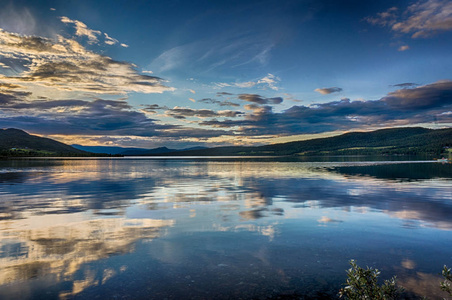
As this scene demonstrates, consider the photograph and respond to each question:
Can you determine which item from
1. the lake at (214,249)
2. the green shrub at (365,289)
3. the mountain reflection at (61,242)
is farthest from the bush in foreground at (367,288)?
the mountain reflection at (61,242)

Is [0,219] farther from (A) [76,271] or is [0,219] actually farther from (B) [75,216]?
(A) [76,271]

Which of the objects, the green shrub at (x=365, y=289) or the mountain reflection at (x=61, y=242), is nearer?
the green shrub at (x=365, y=289)

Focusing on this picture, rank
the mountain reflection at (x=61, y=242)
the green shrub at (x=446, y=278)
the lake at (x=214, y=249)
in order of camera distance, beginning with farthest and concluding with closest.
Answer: the mountain reflection at (x=61, y=242) < the lake at (x=214, y=249) < the green shrub at (x=446, y=278)

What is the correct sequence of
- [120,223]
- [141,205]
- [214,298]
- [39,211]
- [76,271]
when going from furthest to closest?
[141,205] → [39,211] → [120,223] → [76,271] → [214,298]

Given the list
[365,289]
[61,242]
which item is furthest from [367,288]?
[61,242]

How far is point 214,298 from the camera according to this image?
8656mm

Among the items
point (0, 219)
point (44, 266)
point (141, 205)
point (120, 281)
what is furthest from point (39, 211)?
point (120, 281)

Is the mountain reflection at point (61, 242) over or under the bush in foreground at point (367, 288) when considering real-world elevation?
under

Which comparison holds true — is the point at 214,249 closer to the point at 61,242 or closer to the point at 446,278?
the point at 61,242

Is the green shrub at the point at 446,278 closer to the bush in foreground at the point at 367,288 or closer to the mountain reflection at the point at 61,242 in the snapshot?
the bush in foreground at the point at 367,288

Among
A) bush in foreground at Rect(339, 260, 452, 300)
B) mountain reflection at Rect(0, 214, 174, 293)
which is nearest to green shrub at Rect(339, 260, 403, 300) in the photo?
bush in foreground at Rect(339, 260, 452, 300)

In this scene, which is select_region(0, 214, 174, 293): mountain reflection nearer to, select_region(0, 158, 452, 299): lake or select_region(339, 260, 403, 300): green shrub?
select_region(0, 158, 452, 299): lake

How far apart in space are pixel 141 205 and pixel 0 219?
9818mm

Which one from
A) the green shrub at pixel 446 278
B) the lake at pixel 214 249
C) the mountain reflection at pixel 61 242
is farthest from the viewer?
the mountain reflection at pixel 61 242
